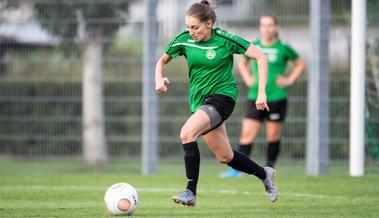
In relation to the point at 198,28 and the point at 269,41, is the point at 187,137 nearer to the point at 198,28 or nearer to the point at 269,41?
the point at 198,28

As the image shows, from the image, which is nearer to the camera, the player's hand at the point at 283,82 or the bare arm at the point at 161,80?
the bare arm at the point at 161,80

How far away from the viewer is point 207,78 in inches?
338

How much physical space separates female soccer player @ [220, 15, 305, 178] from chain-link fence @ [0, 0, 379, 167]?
1.08 metres

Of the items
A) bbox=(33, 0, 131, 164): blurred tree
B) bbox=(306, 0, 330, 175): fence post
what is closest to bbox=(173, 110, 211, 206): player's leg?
bbox=(306, 0, 330, 175): fence post

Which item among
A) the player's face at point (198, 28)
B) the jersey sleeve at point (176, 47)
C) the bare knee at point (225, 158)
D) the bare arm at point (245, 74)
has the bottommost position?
the bare knee at point (225, 158)

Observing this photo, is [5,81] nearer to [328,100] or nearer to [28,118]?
[28,118]

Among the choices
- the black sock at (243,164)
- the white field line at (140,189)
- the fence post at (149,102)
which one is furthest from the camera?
the fence post at (149,102)

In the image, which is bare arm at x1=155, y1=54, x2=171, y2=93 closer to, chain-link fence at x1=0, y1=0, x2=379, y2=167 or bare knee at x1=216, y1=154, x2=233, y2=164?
bare knee at x1=216, y1=154, x2=233, y2=164

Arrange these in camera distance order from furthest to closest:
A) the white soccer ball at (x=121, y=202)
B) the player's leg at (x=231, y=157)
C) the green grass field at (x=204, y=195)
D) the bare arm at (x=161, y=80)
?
the player's leg at (x=231, y=157) → the green grass field at (x=204, y=195) → the bare arm at (x=161, y=80) → the white soccer ball at (x=121, y=202)

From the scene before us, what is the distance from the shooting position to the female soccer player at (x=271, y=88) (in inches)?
531

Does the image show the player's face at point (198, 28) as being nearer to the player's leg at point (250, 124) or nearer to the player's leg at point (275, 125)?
the player's leg at point (250, 124)

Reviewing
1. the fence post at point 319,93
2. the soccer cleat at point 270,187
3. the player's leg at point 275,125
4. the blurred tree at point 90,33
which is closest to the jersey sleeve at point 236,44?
the soccer cleat at point 270,187

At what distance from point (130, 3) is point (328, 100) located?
3.83 m

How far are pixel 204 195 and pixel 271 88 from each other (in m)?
3.64
